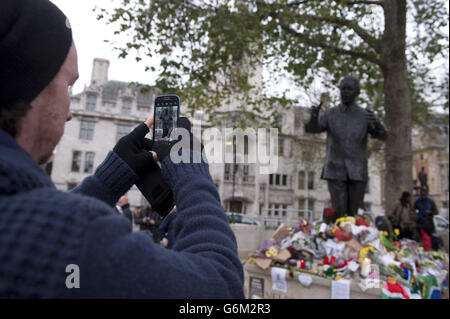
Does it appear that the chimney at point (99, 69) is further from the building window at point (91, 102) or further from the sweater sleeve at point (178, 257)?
the sweater sleeve at point (178, 257)

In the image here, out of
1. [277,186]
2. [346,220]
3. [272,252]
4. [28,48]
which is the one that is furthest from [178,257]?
[277,186]

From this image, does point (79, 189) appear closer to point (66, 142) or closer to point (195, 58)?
point (195, 58)

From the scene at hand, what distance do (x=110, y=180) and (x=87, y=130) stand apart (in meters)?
36.9

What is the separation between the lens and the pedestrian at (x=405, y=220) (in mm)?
6648

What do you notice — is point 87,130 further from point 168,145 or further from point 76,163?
point 168,145

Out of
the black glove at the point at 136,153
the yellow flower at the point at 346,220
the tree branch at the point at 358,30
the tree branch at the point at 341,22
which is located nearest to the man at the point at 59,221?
the black glove at the point at 136,153

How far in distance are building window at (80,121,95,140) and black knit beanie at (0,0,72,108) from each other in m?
37.0

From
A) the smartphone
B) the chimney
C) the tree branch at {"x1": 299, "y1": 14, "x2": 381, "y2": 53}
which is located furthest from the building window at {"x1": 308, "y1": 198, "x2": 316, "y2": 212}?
the smartphone

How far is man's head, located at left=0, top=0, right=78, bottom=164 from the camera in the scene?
→ 0.72 m

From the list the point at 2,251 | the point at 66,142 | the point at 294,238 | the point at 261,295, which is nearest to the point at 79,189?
the point at 2,251

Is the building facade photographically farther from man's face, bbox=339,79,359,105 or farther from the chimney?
man's face, bbox=339,79,359,105

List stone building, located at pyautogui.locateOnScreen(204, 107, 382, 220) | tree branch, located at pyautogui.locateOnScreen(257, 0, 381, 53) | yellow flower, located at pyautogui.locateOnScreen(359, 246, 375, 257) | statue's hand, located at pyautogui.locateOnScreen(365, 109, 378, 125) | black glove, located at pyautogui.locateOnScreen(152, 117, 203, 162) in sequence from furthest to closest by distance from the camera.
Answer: stone building, located at pyautogui.locateOnScreen(204, 107, 382, 220), tree branch, located at pyautogui.locateOnScreen(257, 0, 381, 53), statue's hand, located at pyautogui.locateOnScreen(365, 109, 378, 125), yellow flower, located at pyautogui.locateOnScreen(359, 246, 375, 257), black glove, located at pyautogui.locateOnScreen(152, 117, 203, 162)

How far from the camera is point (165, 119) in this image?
1.40m

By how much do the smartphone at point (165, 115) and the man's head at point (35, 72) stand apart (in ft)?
1.54
